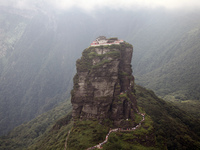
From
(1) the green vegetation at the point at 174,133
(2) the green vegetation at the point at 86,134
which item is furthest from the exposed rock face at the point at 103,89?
(1) the green vegetation at the point at 174,133

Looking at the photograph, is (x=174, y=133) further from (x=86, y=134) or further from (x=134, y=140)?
(x=86, y=134)

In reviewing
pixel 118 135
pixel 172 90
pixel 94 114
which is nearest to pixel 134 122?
pixel 118 135

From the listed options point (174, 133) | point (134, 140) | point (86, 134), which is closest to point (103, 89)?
point (86, 134)

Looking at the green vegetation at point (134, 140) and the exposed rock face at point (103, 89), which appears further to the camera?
the exposed rock face at point (103, 89)

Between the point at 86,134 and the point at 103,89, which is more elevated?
the point at 103,89

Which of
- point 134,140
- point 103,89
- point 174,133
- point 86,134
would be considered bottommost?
point 174,133

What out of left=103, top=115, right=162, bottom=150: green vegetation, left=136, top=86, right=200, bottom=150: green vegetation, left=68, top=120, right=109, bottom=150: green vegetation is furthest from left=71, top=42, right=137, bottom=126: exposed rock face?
left=136, top=86, right=200, bottom=150: green vegetation

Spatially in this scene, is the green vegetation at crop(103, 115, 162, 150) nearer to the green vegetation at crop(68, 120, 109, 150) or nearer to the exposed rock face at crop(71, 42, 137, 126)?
the green vegetation at crop(68, 120, 109, 150)

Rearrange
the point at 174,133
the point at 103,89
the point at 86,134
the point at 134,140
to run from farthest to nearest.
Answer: the point at 174,133 → the point at 103,89 → the point at 86,134 → the point at 134,140

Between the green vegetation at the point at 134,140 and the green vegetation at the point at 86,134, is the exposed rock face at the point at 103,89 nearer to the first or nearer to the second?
the green vegetation at the point at 86,134
